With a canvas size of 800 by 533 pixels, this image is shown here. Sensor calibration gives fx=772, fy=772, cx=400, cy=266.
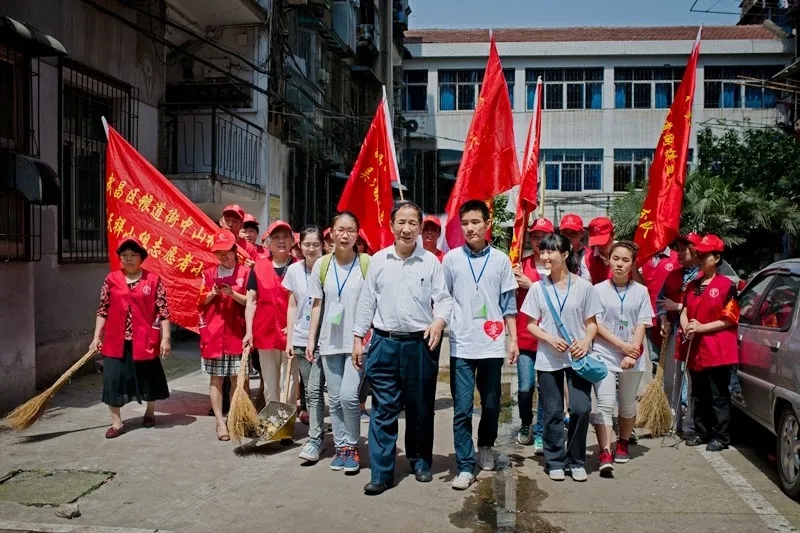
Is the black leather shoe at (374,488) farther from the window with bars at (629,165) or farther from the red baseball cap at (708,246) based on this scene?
the window with bars at (629,165)

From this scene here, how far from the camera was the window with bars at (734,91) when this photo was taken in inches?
1155

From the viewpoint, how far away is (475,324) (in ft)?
17.4

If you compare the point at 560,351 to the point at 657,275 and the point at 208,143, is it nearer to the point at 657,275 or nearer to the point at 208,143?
the point at 657,275

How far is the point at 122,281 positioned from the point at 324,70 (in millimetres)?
14086

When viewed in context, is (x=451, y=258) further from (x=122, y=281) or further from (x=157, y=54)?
(x=157, y=54)

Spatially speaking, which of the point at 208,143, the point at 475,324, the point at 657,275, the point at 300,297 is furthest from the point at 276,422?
the point at 208,143

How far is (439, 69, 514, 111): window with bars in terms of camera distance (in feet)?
103

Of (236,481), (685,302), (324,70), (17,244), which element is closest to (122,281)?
(17,244)

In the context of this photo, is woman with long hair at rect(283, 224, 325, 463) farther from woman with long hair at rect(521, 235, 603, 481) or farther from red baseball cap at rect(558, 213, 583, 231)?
red baseball cap at rect(558, 213, 583, 231)

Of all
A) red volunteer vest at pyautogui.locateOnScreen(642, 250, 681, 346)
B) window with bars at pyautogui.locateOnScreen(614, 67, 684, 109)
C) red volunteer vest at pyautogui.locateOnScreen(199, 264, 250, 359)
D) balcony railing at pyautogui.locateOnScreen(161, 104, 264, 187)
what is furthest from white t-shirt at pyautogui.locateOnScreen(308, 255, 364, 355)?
window with bars at pyautogui.locateOnScreen(614, 67, 684, 109)

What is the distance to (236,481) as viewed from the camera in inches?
213

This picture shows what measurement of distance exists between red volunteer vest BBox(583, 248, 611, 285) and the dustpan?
284 centimetres

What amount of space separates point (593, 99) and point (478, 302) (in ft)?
88.6

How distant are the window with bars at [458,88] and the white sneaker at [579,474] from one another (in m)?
27.1
